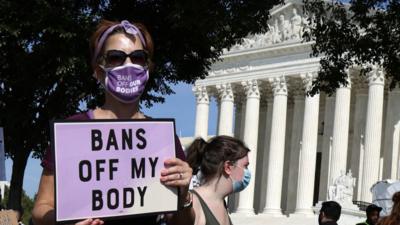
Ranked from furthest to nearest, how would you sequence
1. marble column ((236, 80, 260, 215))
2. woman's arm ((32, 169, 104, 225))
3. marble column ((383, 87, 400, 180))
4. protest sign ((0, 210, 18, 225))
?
marble column ((236, 80, 260, 215))
marble column ((383, 87, 400, 180))
protest sign ((0, 210, 18, 225))
woman's arm ((32, 169, 104, 225))

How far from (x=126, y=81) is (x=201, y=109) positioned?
59886 millimetres

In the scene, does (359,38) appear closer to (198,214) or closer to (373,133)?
(198,214)

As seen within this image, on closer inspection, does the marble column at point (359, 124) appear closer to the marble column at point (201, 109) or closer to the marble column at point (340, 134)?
the marble column at point (340, 134)

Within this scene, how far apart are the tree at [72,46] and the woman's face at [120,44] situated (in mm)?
11942

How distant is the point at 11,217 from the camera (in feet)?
16.5

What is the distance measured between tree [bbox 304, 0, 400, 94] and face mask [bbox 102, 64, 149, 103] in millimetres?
16505

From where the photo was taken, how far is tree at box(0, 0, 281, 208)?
16.1 metres

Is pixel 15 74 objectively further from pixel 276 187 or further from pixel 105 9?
pixel 276 187

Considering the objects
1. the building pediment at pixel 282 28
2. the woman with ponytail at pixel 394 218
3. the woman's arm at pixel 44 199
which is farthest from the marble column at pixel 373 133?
the woman's arm at pixel 44 199

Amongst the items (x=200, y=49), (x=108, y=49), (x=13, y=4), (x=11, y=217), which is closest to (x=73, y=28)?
(x=13, y=4)

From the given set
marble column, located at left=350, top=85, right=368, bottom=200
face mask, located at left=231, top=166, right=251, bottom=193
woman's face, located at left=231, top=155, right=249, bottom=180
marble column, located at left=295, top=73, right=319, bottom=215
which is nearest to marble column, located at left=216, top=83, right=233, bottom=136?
marble column, located at left=295, top=73, right=319, bottom=215

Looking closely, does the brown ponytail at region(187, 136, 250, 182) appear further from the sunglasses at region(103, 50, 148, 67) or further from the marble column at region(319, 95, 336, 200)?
the marble column at region(319, 95, 336, 200)

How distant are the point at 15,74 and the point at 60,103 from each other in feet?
4.56

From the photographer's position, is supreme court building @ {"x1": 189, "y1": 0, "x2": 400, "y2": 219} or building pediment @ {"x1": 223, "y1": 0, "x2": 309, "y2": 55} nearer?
supreme court building @ {"x1": 189, "y1": 0, "x2": 400, "y2": 219}
